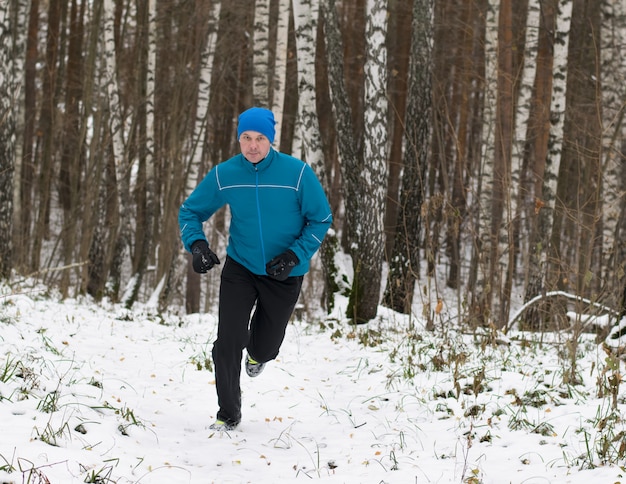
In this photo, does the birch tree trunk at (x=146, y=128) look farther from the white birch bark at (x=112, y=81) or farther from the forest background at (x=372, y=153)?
the white birch bark at (x=112, y=81)

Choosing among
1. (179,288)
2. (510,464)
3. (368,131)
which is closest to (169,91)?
(179,288)

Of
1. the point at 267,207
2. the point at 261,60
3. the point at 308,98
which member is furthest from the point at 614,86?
the point at 267,207

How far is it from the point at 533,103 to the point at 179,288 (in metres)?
10.3

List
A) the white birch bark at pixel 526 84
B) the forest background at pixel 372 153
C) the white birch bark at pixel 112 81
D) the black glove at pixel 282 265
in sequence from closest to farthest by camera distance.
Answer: the black glove at pixel 282 265 < the forest background at pixel 372 153 < the white birch bark at pixel 526 84 < the white birch bark at pixel 112 81

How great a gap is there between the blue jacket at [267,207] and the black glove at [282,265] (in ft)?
0.17

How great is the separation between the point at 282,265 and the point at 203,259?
0.49m

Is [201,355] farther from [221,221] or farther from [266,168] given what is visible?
[221,221]

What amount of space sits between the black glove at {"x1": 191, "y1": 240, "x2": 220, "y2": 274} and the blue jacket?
0.13 m

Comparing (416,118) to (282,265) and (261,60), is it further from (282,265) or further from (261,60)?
(282,265)

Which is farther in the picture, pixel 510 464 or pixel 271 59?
pixel 271 59

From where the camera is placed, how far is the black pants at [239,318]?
4.54 m

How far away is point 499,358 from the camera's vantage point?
6441 millimetres

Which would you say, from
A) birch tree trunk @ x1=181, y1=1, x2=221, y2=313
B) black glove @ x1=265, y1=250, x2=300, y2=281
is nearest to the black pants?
black glove @ x1=265, y1=250, x2=300, y2=281

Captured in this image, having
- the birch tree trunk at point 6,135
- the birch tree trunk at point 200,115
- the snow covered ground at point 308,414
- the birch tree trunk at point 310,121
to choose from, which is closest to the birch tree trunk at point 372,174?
the birch tree trunk at point 310,121
